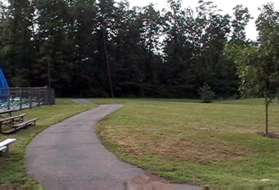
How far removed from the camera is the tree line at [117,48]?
7012cm

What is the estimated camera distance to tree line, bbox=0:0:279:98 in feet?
230

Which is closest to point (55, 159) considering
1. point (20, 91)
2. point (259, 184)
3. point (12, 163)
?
point (12, 163)

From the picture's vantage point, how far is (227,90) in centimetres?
8081

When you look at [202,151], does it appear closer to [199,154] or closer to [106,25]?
[199,154]

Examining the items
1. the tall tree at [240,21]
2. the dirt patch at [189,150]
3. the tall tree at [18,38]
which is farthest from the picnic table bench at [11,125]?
the tall tree at [240,21]

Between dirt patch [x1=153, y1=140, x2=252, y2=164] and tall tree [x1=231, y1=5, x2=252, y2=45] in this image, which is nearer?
dirt patch [x1=153, y1=140, x2=252, y2=164]

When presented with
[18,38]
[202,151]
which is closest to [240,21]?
[18,38]

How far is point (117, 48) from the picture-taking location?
7994 centimetres

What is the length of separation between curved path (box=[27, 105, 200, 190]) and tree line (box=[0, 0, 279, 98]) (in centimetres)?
4946

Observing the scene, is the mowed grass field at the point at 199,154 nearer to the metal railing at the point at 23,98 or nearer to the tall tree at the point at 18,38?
the metal railing at the point at 23,98

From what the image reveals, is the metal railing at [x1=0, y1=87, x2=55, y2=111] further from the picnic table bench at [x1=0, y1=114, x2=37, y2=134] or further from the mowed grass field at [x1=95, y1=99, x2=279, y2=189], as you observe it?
the mowed grass field at [x1=95, y1=99, x2=279, y2=189]

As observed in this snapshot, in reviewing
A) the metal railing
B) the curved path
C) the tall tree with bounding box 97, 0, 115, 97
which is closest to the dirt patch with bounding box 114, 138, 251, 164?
the curved path

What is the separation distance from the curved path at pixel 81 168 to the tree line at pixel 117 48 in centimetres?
4946

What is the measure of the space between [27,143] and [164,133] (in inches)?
177
